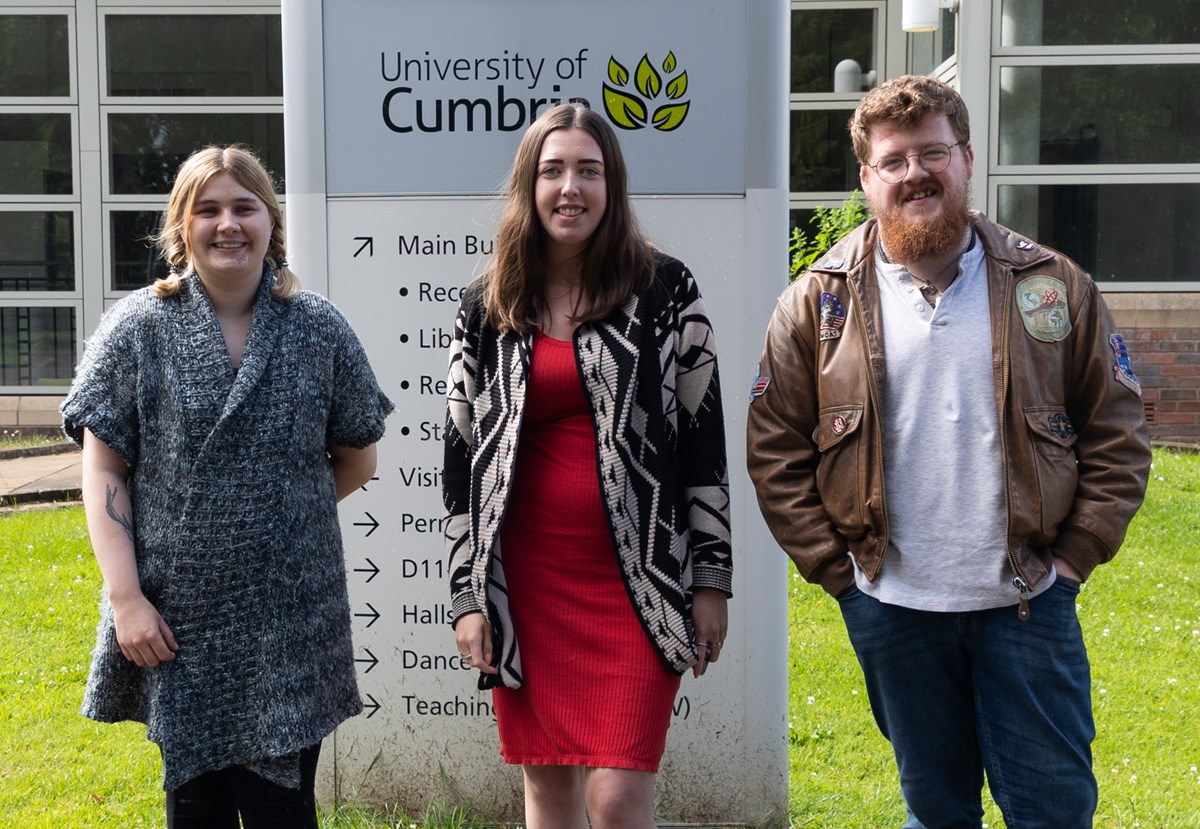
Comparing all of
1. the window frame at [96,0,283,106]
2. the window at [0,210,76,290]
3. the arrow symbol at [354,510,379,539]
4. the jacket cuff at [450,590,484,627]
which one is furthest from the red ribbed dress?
the window at [0,210,76,290]

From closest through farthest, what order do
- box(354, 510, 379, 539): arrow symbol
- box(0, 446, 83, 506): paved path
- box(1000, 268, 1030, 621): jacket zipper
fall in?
box(1000, 268, 1030, 621): jacket zipper, box(354, 510, 379, 539): arrow symbol, box(0, 446, 83, 506): paved path

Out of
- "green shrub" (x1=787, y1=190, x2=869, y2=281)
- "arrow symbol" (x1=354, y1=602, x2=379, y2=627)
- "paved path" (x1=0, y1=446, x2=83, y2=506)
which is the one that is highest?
"green shrub" (x1=787, y1=190, x2=869, y2=281)

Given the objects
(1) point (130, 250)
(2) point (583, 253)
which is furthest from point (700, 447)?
(1) point (130, 250)

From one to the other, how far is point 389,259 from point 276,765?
179cm

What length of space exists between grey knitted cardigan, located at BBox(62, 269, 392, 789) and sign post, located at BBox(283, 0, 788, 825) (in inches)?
48.7

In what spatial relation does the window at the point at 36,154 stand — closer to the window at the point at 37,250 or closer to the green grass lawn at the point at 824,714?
the window at the point at 37,250

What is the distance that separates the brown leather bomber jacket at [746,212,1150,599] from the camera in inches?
108

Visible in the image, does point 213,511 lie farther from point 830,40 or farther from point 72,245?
point 72,245

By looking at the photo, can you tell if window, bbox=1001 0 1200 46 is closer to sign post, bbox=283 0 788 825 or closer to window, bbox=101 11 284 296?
window, bbox=101 11 284 296

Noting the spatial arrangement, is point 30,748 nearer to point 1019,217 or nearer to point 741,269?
point 741,269

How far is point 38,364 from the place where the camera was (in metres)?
15.0

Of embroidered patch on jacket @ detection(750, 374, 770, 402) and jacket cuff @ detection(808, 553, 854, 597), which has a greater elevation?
embroidered patch on jacket @ detection(750, 374, 770, 402)

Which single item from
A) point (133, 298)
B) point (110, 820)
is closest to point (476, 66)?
point (133, 298)

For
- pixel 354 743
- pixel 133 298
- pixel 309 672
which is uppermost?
pixel 133 298
